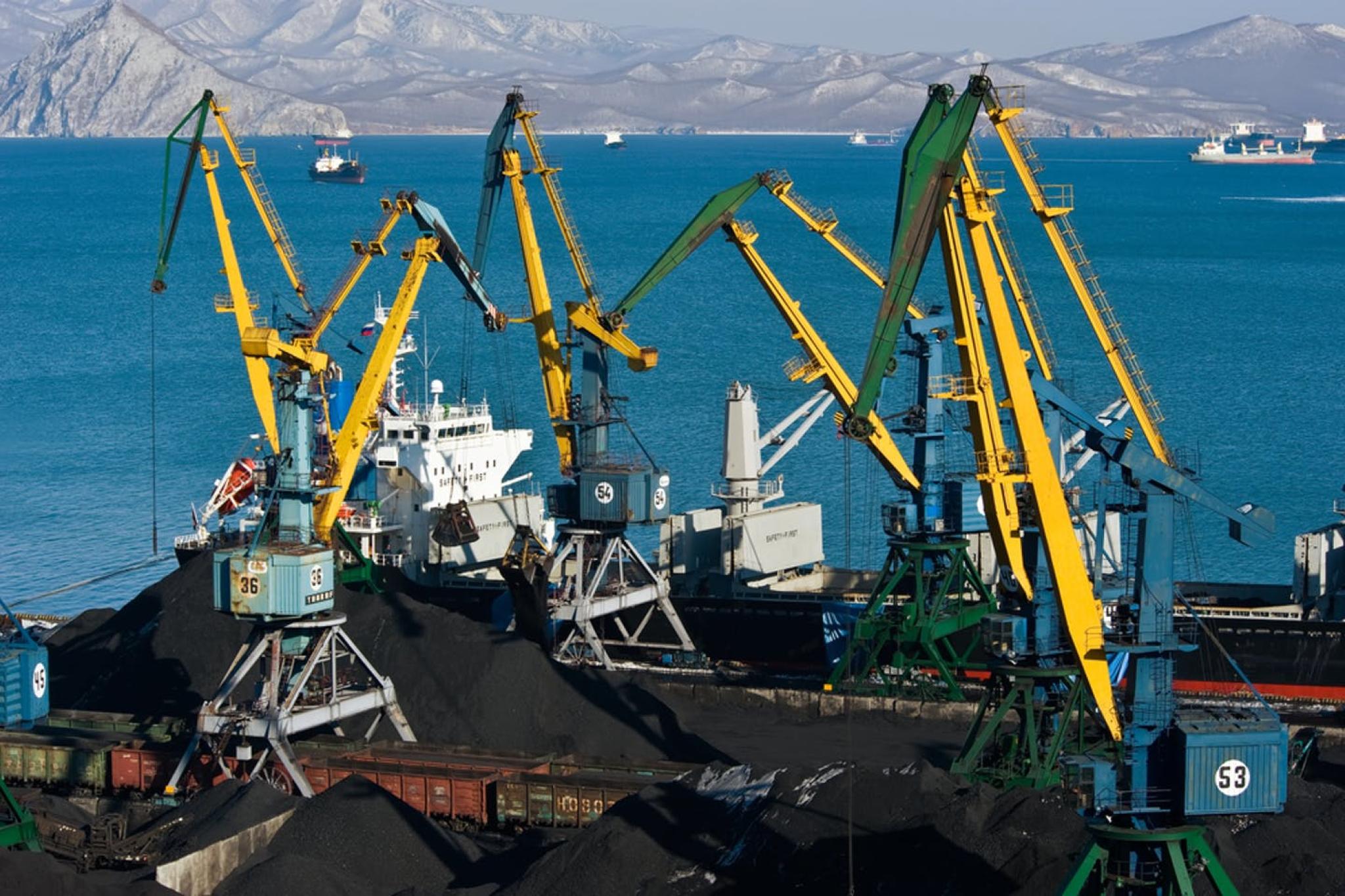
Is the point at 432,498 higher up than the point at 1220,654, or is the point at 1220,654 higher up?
the point at 432,498

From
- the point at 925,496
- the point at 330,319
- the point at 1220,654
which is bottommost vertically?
the point at 1220,654

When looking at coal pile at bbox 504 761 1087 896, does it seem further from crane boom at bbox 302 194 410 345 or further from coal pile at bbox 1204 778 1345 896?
crane boom at bbox 302 194 410 345

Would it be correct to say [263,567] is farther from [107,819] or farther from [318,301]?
[318,301]

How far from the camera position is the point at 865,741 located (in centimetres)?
3684

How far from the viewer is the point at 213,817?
3000 cm

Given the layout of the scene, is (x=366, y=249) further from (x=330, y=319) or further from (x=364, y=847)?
(x=364, y=847)

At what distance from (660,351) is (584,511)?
153 ft

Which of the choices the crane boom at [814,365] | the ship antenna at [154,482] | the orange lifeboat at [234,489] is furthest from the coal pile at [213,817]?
the ship antenna at [154,482]

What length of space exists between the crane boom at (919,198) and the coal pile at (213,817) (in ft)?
33.9

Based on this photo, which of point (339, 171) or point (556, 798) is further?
point (339, 171)

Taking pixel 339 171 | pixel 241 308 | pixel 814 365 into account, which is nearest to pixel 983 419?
pixel 814 365

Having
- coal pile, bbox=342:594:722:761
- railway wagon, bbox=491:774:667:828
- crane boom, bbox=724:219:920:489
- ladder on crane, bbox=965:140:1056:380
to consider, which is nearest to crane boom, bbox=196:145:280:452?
coal pile, bbox=342:594:722:761

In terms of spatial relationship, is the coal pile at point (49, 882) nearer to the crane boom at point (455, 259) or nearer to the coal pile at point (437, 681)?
the coal pile at point (437, 681)

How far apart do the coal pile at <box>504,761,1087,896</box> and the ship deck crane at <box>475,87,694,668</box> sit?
13020 millimetres
